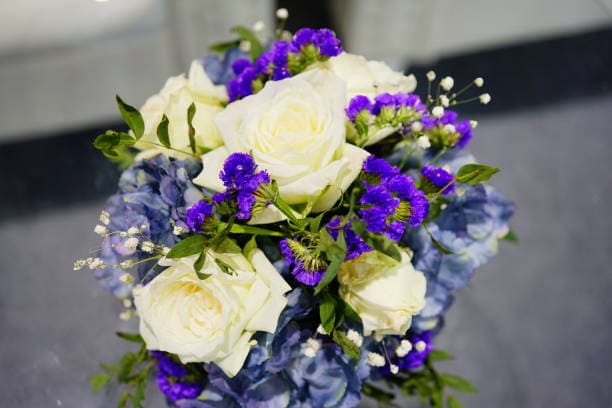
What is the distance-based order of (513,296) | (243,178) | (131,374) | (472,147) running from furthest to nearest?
(472,147) < (513,296) < (131,374) < (243,178)

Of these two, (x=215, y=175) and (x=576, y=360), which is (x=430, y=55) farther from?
(x=215, y=175)

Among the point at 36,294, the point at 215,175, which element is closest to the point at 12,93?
the point at 36,294

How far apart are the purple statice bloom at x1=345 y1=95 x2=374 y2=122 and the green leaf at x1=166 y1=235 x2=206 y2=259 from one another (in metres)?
0.15

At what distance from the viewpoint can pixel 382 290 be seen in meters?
0.50

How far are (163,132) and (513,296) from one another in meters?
0.71

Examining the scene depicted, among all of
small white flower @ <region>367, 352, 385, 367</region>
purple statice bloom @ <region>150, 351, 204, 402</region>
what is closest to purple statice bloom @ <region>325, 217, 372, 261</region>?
small white flower @ <region>367, 352, 385, 367</region>

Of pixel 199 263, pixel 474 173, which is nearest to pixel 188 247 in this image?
pixel 199 263

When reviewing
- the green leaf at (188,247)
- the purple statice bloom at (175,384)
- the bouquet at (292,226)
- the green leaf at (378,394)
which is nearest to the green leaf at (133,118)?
the bouquet at (292,226)

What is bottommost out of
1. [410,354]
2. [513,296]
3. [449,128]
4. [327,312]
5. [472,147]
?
[513,296]

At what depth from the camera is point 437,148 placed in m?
0.58

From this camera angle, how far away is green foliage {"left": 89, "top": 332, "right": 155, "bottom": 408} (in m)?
0.61

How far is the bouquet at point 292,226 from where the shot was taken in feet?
1.51

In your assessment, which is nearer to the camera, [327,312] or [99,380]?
[327,312]

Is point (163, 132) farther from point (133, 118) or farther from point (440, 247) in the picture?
point (440, 247)
